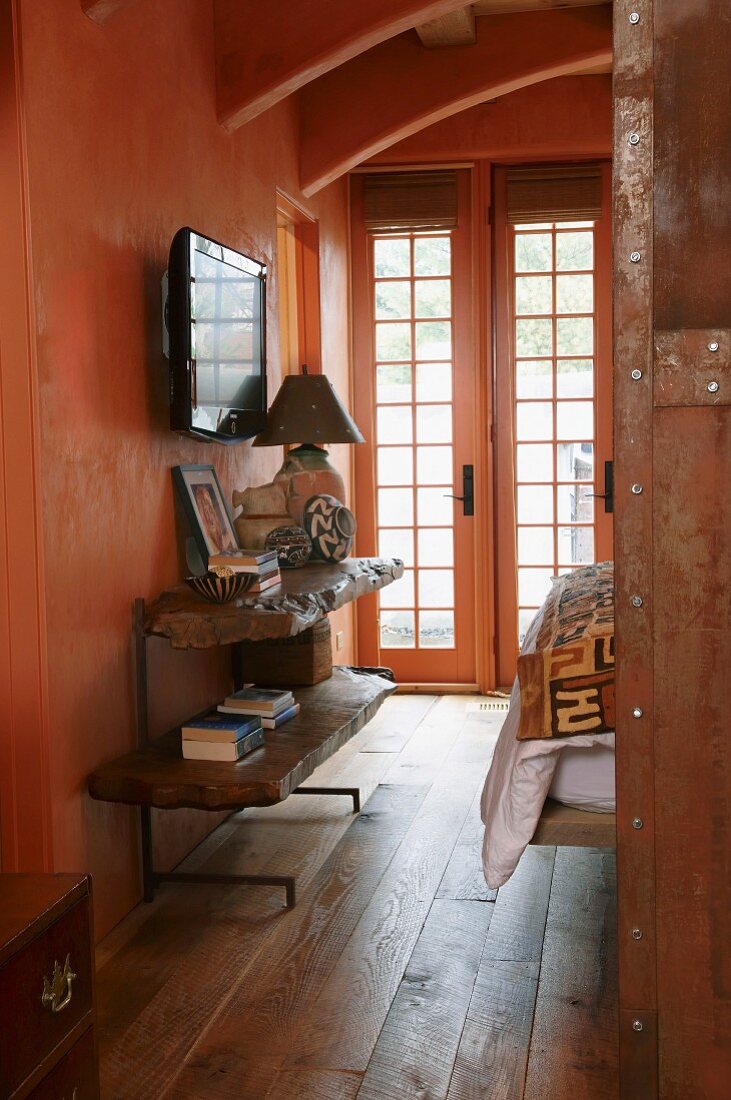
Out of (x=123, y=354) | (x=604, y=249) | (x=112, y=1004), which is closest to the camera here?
(x=112, y=1004)

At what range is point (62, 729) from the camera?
112 inches

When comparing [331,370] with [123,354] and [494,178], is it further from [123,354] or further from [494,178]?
[123,354]

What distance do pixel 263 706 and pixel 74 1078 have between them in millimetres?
1759

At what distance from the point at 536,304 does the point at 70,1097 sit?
4887 mm

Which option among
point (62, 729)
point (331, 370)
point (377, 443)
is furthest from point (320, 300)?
point (62, 729)

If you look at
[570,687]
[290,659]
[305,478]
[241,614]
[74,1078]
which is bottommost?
[74,1078]

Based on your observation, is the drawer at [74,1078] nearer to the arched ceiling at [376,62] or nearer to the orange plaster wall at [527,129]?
the arched ceiling at [376,62]

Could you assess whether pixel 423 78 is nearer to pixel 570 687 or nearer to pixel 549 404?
pixel 549 404

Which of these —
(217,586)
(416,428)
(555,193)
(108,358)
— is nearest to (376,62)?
(555,193)

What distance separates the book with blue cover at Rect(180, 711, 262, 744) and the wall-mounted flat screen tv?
88 centimetres

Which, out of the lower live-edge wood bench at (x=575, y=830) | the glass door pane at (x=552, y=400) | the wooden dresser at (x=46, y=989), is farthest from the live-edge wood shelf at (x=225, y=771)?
the glass door pane at (x=552, y=400)

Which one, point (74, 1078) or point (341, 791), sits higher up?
point (74, 1078)

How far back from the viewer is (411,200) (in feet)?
19.4

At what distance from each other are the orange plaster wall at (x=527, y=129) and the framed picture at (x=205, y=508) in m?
2.73
